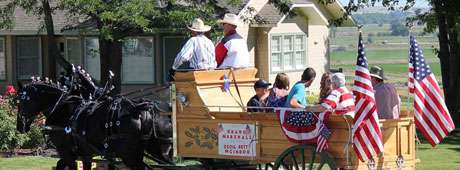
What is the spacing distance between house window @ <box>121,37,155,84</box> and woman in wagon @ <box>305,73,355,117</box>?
2136cm

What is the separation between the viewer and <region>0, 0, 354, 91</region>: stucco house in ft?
104

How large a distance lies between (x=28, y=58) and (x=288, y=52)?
987cm

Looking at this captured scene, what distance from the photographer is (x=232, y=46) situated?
12.0 metres

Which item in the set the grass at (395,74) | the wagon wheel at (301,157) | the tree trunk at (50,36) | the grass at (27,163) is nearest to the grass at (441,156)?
the wagon wheel at (301,157)

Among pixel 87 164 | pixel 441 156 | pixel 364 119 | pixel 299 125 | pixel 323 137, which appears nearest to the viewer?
pixel 364 119

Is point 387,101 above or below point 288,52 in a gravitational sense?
below

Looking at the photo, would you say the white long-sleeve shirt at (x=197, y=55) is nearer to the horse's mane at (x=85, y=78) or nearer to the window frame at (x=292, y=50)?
the horse's mane at (x=85, y=78)

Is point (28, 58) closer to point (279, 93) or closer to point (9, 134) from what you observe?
point (9, 134)

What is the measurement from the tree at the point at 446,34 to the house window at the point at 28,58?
12459mm

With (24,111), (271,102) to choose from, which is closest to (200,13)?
(24,111)

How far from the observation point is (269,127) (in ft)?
36.1

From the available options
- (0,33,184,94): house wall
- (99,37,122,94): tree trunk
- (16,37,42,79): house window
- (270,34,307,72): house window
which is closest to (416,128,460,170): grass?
(99,37,122,94): tree trunk

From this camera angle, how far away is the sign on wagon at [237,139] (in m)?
11.1

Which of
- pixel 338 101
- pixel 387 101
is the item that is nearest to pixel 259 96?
pixel 338 101
